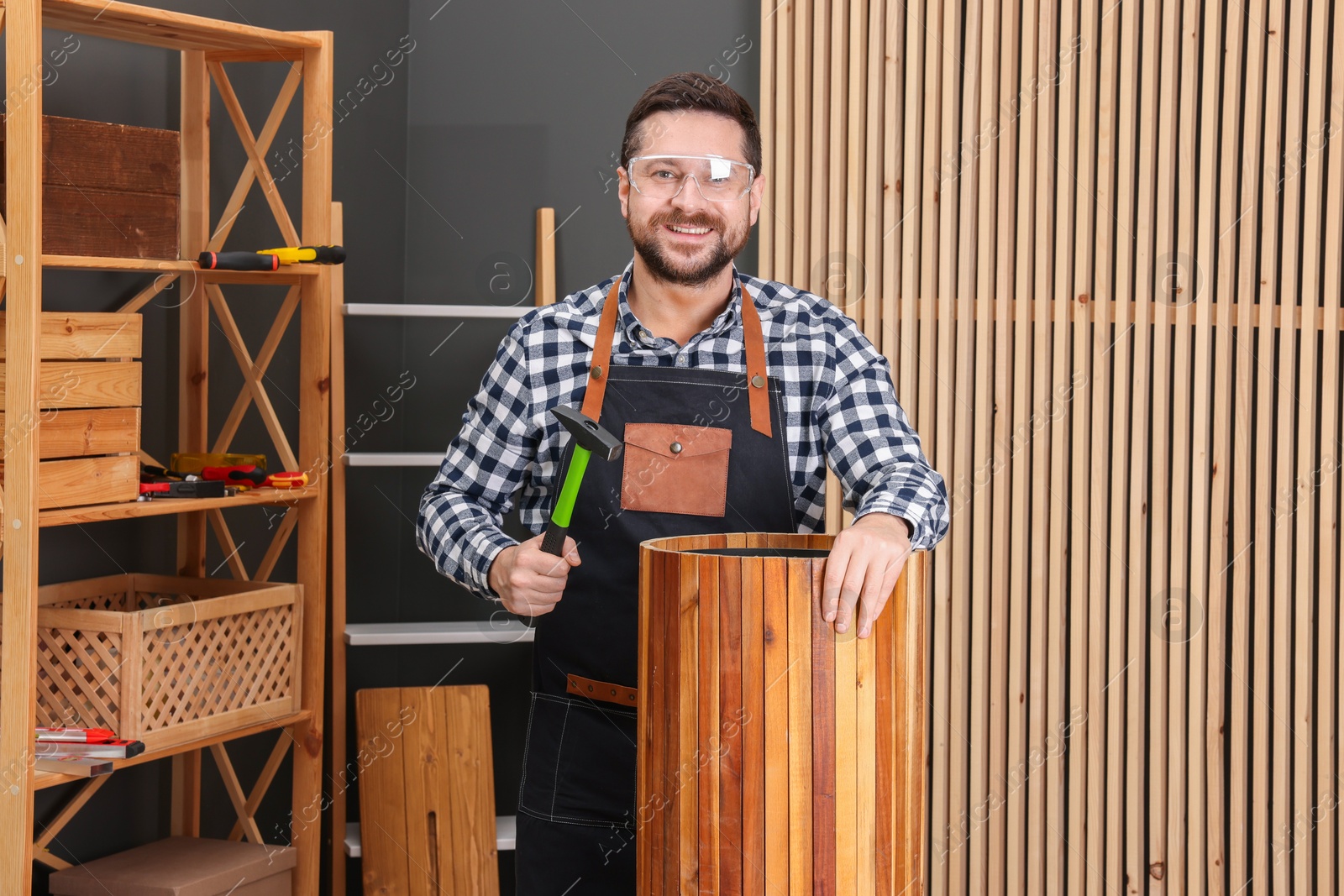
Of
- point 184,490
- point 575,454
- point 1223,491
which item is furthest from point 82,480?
point 1223,491

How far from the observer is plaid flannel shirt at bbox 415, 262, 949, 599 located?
1854 mm

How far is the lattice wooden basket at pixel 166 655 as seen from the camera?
2.30 m

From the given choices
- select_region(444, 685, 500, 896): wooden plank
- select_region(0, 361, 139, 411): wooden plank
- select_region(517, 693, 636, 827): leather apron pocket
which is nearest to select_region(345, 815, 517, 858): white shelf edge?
select_region(444, 685, 500, 896): wooden plank

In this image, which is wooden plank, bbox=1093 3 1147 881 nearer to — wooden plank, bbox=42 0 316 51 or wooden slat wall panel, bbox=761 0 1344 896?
wooden slat wall panel, bbox=761 0 1344 896

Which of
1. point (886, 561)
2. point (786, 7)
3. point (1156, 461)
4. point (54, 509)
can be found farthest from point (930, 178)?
point (54, 509)

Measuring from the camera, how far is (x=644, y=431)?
6.25 ft

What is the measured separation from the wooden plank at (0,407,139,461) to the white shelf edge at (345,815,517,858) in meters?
1.32

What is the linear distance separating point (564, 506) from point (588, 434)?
13 centimetres

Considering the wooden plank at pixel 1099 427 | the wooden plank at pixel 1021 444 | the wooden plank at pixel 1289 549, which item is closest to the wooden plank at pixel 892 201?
the wooden plank at pixel 1021 444

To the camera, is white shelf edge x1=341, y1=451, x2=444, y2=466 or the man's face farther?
white shelf edge x1=341, y1=451, x2=444, y2=466

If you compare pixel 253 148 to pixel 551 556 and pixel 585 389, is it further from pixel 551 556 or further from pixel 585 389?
pixel 551 556

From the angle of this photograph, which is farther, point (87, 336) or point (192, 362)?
point (192, 362)

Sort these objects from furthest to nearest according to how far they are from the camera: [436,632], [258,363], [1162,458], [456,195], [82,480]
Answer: [456,195] → [436,632] → [1162,458] → [258,363] → [82,480]

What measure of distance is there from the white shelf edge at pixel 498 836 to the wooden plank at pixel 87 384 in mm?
1398
